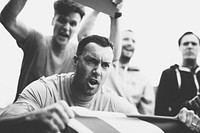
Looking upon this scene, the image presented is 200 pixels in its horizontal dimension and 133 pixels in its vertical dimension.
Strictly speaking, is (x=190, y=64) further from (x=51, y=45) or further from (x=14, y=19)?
(x=14, y=19)

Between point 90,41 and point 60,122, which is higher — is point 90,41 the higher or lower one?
the higher one

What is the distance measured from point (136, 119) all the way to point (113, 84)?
59 cm

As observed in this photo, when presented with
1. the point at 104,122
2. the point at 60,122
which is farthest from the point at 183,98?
the point at 60,122

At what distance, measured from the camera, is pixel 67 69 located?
5.18ft

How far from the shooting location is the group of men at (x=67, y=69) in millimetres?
1219

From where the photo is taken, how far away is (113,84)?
1773 mm

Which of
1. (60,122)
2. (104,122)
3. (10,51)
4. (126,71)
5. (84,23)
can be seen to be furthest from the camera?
(126,71)

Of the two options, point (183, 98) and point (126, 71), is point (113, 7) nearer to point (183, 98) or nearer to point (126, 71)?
point (126, 71)

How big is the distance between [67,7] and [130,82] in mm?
506

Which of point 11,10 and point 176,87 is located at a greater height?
point 11,10

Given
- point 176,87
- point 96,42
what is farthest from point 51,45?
point 176,87

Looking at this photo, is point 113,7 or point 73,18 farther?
point 73,18

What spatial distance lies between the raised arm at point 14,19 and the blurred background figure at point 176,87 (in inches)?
30.3

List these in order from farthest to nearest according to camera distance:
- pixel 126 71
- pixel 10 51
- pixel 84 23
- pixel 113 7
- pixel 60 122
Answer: pixel 126 71 → pixel 84 23 → pixel 10 51 → pixel 113 7 → pixel 60 122
